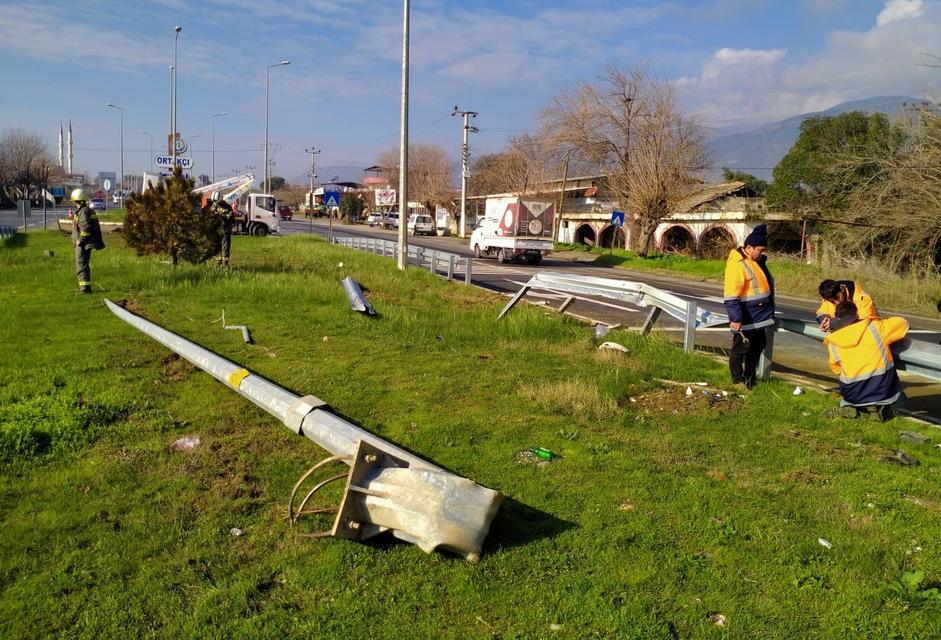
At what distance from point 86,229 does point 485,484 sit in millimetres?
10972

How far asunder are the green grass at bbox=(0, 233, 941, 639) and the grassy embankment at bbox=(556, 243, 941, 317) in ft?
50.7

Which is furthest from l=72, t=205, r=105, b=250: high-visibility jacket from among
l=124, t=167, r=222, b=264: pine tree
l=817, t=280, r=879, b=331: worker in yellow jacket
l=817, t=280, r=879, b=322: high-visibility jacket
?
l=817, t=280, r=879, b=322: high-visibility jacket

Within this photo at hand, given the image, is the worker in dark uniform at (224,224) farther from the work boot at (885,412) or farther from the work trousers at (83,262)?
the work boot at (885,412)

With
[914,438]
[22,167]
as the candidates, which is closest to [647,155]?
[914,438]

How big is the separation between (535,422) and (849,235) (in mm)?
21878

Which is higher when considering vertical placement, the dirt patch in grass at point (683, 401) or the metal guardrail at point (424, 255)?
the metal guardrail at point (424, 255)

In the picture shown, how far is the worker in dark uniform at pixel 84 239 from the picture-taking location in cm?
1235

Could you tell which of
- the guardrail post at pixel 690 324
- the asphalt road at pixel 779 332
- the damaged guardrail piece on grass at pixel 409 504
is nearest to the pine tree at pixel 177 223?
the asphalt road at pixel 779 332

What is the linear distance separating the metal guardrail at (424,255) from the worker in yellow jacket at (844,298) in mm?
11123

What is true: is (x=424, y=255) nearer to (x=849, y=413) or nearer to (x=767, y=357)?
(x=767, y=357)

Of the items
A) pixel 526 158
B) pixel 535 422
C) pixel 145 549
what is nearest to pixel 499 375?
pixel 535 422

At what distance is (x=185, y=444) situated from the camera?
5137 millimetres

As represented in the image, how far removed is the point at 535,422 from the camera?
19.2 feet

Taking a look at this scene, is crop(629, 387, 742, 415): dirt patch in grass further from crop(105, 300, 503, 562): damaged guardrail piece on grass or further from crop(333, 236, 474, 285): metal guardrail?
crop(333, 236, 474, 285): metal guardrail
